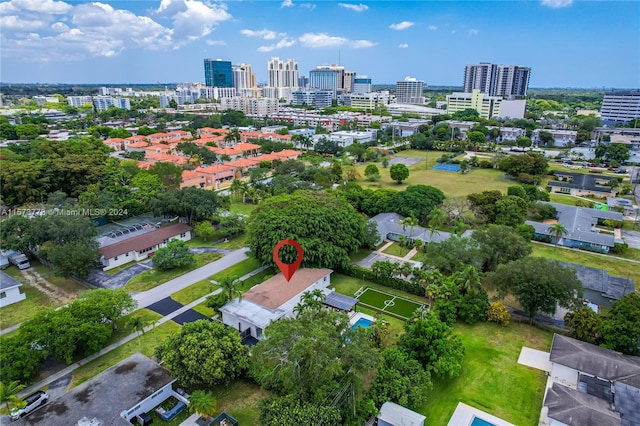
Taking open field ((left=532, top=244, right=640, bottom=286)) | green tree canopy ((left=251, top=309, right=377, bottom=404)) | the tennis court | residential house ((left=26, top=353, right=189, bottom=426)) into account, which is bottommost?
open field ((left=532, top=244, right=640, bottom=286))

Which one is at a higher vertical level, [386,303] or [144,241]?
[144,241]

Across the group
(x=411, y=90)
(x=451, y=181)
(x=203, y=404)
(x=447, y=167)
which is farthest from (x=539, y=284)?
(x=411, y=90)

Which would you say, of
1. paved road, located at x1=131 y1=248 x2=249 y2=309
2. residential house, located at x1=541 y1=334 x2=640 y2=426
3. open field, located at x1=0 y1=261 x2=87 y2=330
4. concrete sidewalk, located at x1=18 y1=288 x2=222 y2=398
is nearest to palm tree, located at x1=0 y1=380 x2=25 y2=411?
concrete sidewalk, located at x1=18 y1=288 x2=222 y2=398

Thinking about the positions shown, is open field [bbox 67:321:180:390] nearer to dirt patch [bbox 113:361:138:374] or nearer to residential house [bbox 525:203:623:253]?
dirt patch [bbox 113:361:138:374]

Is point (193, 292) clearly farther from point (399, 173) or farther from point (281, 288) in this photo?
point (399, 173)

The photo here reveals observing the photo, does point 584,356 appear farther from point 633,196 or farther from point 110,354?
point 633,196

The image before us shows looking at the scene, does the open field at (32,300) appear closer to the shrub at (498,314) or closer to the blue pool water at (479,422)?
the blue pool water at (479,422)

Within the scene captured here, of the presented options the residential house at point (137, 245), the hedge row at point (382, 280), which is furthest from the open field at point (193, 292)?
the hedge row at point (382, 280)
